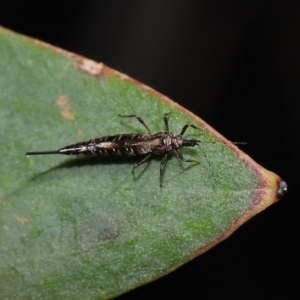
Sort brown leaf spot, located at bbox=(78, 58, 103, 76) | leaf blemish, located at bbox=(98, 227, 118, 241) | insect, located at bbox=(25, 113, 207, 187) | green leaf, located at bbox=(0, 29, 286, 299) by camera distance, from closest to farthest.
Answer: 1. green leaf, located at bbox=(0, 29, 286, 299)
2. leaf blemish, located at bbox=(98, 227, 118, 241)
3. brown leaf spot, located at bbox=(78, 58, 103, 76)
4. insect, located at bbox=(25, 113, 207, 187)

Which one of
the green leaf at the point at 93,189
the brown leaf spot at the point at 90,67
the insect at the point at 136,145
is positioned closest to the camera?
the green leaf at the point at 93,189

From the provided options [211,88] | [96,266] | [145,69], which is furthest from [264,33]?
[96,266]

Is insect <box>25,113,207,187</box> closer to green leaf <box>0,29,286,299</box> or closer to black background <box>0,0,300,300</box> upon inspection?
green leaf <box>0,29,286,299</box>

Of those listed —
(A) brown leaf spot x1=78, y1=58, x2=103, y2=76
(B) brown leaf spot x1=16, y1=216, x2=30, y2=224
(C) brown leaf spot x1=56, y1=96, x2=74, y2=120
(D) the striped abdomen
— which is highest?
(A) brown leaf spot x1=78, y1=58, x2=103, y2=76

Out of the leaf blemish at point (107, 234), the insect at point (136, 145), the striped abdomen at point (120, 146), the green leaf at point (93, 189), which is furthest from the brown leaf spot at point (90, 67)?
the leaf blemish at point (107, 234)

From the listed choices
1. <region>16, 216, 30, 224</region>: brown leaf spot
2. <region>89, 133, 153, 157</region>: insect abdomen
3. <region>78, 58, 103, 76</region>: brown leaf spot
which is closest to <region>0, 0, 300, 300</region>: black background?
<region>89, 133, 153, 157</region>: insect abdomen

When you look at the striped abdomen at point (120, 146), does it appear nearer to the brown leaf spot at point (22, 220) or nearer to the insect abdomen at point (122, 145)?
the insect abdomen at point (122, 145)

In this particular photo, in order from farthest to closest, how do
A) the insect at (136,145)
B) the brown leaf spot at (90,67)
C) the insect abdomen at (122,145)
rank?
the insect abdomen at (122,145) < the insect at (136,145) < the brown leaf spot at (90,67)

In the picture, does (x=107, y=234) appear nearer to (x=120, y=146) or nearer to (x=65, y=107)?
(x=120, y=146)
